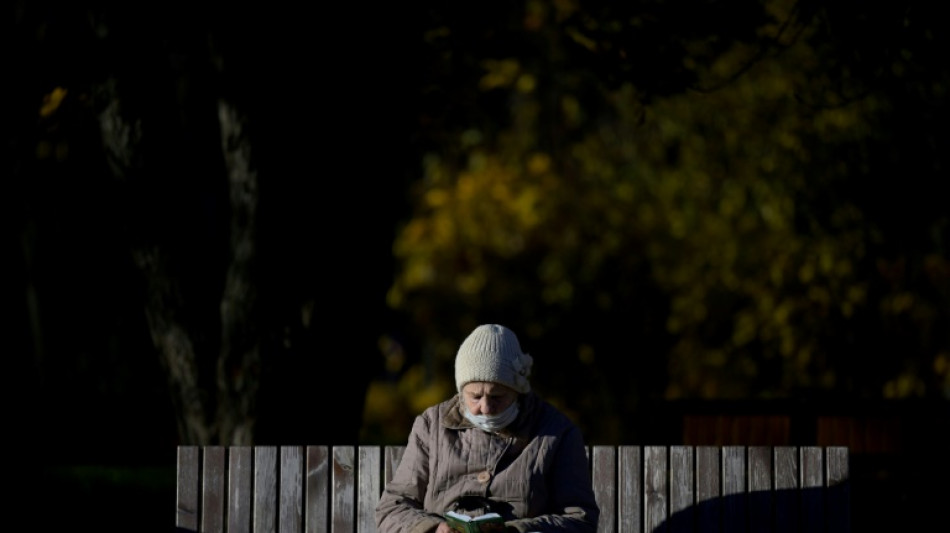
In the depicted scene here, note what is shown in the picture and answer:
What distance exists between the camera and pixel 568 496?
19.2 feet

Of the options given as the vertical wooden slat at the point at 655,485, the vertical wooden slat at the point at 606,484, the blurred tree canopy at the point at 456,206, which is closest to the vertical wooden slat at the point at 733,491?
the vertical wooden slat at the point at 655,485

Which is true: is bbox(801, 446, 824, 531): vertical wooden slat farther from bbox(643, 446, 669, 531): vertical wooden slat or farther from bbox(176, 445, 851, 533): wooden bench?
bbox(643, 446, 669, 531): vertical wooden slat

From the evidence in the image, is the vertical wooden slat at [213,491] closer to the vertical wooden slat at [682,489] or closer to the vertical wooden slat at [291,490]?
the vertical wooden slat at [291,490]

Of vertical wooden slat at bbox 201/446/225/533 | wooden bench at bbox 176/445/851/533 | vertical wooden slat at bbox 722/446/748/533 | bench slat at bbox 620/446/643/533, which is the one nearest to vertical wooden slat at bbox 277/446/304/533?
wooden bench at bbox 176/445/851/533

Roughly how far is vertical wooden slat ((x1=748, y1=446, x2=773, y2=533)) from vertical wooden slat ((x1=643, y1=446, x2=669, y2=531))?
337mm

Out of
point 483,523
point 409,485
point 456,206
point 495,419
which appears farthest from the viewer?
point 456,206

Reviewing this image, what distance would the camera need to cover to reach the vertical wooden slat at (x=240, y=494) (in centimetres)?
680

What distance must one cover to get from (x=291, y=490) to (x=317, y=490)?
0.11 metres

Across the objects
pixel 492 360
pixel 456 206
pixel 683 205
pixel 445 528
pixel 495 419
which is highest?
pixel 456 206

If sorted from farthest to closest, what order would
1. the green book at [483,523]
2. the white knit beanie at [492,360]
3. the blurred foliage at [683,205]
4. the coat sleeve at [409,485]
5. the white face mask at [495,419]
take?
the blurred foliage at [683,205], the coat sleeve at [409,485], the white face mask at [495,419], the white knit beanie at [492,360], the green book at [483,523]

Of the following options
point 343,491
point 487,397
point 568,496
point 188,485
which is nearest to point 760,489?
point 568,496

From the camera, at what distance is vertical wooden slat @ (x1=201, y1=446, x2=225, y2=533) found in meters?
6.79

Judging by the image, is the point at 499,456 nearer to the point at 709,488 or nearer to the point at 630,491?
the point at 630,491

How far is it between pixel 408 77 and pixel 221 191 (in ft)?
12.4
